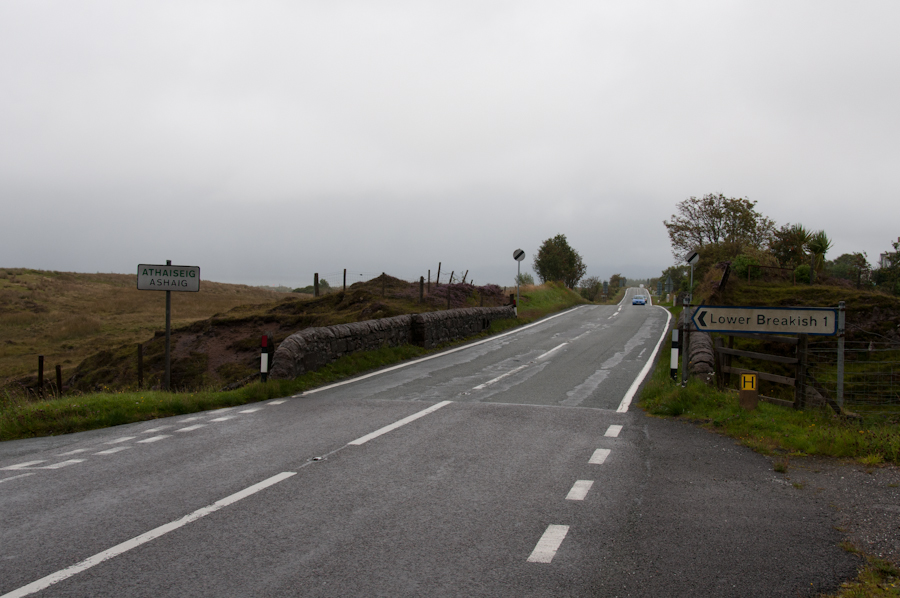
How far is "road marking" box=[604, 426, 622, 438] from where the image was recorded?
824 centimetres

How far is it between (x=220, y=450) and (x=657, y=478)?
501cm

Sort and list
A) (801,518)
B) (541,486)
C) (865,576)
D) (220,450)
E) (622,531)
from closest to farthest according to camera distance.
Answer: (865,576)
(622,531)
(801,518)
(541,486)
(220,450)

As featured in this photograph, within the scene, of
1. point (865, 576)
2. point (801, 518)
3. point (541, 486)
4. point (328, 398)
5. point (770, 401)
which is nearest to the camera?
point (865, 576)

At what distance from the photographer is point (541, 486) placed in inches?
232

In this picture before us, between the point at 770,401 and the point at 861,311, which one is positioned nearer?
the point at 770,401

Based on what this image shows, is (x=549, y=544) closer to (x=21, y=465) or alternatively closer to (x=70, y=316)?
(x=21, y=465)

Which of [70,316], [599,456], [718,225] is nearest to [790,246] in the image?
[718,225]

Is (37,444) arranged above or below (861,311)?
below

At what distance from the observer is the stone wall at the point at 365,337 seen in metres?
12.8

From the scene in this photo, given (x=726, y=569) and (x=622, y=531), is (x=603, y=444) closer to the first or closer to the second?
(x=622, y=531)

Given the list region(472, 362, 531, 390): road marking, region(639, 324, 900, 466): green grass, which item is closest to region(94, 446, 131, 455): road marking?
region(472, 362, 531, 390): road marking

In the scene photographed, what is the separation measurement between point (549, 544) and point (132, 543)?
3.03 meters

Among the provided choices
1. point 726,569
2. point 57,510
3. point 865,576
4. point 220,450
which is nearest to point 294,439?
point 220,450

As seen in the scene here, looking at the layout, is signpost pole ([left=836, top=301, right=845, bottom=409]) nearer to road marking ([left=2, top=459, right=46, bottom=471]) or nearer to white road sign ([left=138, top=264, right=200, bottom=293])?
road marking ([left=2, top=459, right=46, bottom=471])
